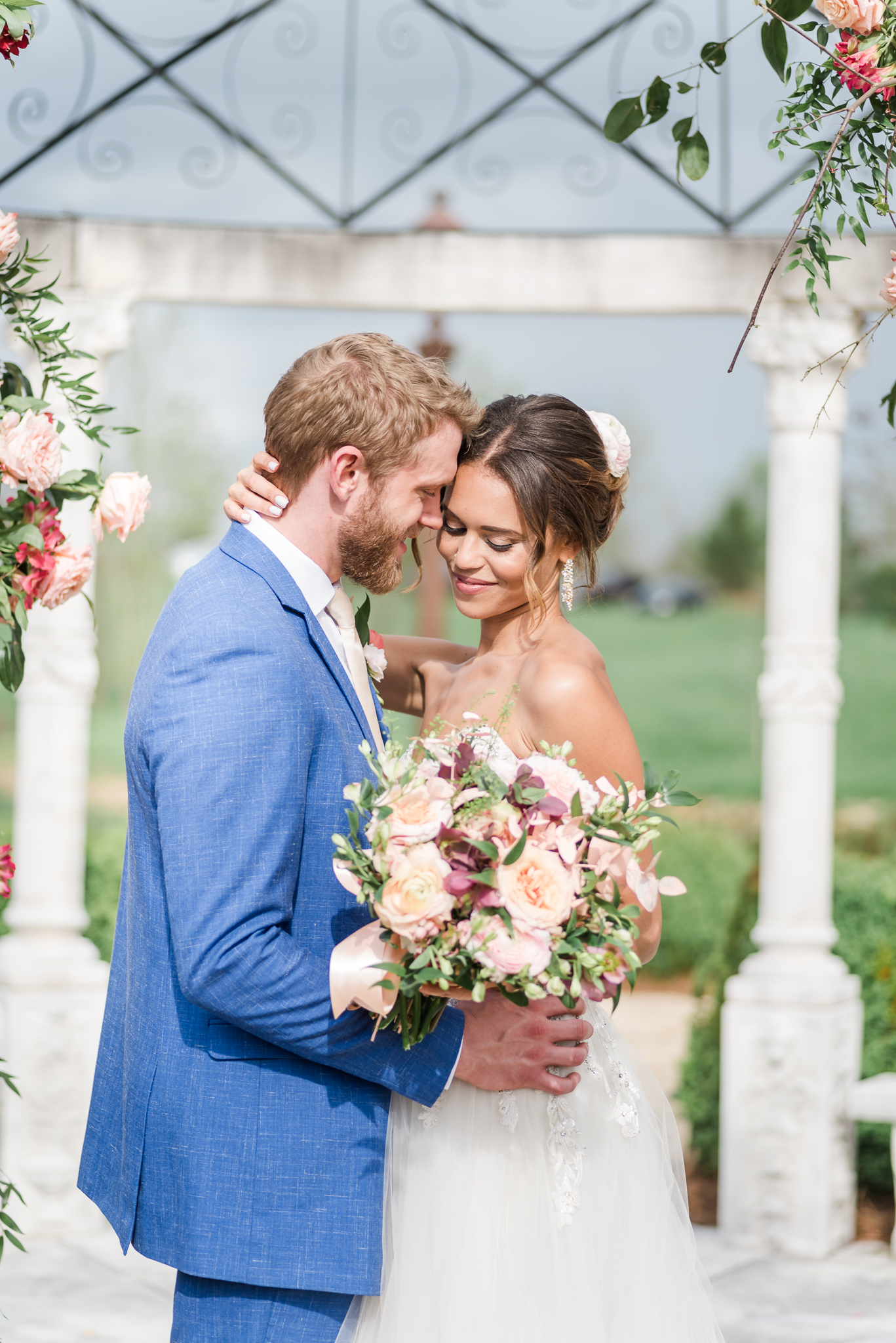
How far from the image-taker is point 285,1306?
6.92ft

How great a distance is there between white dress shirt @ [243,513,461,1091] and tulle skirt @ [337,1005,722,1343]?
0.13 metres

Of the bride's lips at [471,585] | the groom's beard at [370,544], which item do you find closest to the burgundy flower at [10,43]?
the groom's beard at [370,544]

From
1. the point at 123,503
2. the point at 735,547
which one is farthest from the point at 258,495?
the point at 735,547

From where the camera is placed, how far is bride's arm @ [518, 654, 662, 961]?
8.21 feet

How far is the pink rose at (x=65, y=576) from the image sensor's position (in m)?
2.62

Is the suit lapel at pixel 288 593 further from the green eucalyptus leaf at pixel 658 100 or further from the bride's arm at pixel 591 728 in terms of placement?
the green eucalyptus leaf at pixel 658 100

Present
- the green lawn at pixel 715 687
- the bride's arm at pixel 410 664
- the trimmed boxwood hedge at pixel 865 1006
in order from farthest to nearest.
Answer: the green lawn at pixel 715 687
the trimmed boxwood hedge at pixel 865 1006
the bride's arm at pixel 410 664

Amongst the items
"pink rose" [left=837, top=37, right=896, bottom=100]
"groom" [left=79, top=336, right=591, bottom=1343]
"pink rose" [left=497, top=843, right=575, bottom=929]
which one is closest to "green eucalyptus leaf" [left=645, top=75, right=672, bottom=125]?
"pink rose" [left=837, top=37, right=896, bottom=100]

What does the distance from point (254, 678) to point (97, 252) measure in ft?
13.1

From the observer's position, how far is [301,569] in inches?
89.4

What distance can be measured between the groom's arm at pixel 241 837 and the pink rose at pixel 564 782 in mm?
356

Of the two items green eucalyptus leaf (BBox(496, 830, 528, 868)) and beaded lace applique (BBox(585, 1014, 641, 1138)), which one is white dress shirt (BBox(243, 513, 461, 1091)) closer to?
beaded lace applique (BBox(585, 1014, 641, 1138))

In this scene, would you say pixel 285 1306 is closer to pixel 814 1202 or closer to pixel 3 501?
pixel 3 501

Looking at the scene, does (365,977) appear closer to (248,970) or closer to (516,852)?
(248,970)
